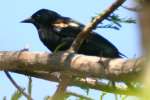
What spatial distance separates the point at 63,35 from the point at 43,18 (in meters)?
0.64

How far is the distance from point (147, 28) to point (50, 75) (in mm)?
2505

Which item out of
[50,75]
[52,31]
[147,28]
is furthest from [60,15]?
[147,28]

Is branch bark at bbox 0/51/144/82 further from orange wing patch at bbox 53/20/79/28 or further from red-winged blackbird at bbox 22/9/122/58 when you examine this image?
orange wing patch at bbox 53/20/79/28

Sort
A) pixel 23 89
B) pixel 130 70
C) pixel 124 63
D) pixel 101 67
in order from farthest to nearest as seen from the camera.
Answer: pixel 23 89 < pixel 101 67 < pixel 124 63 < pixel 130 70

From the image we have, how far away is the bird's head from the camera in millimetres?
4984

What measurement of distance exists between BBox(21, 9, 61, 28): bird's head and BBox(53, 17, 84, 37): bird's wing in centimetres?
13

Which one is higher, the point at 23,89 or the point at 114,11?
the point at 114,11

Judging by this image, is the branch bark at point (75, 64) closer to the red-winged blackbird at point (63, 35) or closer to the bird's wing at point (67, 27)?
the red-winged blackbird at point (63, 35)

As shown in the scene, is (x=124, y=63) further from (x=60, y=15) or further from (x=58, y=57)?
(x=60, y=15)

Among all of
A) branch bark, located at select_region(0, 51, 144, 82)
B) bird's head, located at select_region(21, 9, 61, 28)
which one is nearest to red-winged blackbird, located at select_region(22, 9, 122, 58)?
bird's head, located at select_region(21, 9, 61, 28)

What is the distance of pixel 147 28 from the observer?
18.1 inches

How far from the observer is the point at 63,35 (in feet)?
14.8

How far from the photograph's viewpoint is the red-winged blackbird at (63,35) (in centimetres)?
390

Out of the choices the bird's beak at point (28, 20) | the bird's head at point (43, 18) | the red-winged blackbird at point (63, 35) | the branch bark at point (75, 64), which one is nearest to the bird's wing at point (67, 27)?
the red-winged blackbird at point (63, 35)
